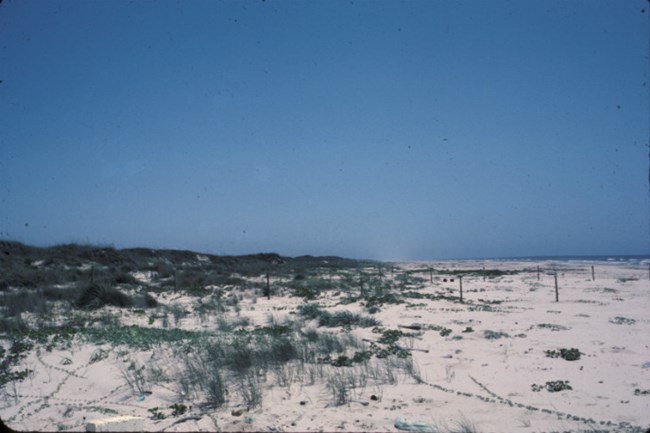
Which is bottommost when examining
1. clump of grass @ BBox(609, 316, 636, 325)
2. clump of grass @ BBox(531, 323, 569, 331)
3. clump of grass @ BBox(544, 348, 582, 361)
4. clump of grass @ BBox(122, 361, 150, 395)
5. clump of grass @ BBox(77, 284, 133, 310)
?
clump of grass @ BBox(609, 316, 636, 325)

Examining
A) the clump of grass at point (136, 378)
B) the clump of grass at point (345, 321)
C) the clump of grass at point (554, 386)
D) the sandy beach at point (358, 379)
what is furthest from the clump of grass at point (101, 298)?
the clump of grass at point (554, 386)

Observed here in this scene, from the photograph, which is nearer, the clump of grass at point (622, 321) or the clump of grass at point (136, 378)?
the clump of grass at point (136, 378)

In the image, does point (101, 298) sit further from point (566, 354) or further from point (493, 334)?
point (566, 354)

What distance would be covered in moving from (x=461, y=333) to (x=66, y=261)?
28705mm

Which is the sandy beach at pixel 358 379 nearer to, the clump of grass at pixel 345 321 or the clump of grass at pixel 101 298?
the clump of grass at pixel 345 321

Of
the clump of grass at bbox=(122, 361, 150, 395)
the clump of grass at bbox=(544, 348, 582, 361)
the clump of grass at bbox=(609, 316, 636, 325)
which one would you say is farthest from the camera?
the clump of grass at bbox=(609, 316, 636, 325)

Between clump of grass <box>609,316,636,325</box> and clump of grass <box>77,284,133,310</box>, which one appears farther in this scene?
clump of grass <box>77,284,133,310</box>

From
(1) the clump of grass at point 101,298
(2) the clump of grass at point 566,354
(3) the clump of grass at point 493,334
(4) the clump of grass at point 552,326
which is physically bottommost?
(4) the clump of grass at point 552,326

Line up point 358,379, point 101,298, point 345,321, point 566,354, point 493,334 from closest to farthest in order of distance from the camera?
point 358,379 → point 566,354 → point 493,334 → point 345,321 → point 101,298

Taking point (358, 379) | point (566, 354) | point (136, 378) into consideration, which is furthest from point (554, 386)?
point (136, 378)

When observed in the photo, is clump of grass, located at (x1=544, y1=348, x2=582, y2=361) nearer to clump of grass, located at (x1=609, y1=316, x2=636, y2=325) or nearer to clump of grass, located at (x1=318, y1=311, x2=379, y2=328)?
clump of grass, located at (x1=318, y1=311, x2=379, y2=328)

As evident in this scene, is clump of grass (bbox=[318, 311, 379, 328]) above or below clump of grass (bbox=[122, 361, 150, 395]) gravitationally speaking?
below

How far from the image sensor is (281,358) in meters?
8.03

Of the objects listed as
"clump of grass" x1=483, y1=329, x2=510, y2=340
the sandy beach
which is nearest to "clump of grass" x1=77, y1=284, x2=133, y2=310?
the sandy beach
